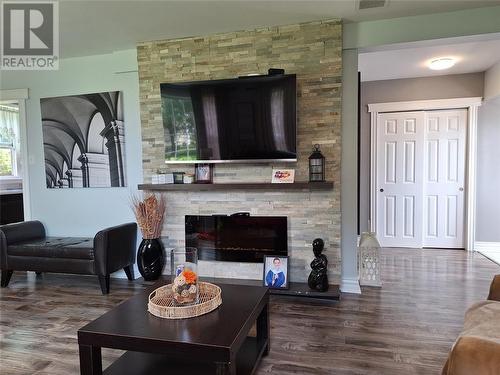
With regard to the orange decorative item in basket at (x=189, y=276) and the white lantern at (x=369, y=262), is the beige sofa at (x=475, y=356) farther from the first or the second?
the white lantern at (x=369, y=262)

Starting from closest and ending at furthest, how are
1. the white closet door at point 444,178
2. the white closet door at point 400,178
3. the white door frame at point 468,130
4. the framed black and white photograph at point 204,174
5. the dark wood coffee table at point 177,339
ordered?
the dark wood coffee table at point 177,339 < the framed black and white photograph at point 204,174 < the white door frame at point 468,130 < the white closet door at point 444,178 < the white closet door at point 400,178

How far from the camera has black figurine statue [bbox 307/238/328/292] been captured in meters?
3.01

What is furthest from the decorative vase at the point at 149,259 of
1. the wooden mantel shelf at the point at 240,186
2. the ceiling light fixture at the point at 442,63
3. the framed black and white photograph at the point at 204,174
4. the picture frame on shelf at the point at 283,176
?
the ceiling light fixture at the point at 442,63

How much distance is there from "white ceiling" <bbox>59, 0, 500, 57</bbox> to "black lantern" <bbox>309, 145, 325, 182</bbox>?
1.23 m

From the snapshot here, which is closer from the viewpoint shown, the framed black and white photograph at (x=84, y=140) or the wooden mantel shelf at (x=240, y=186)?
the wooden mantel shelf at (x=240, y=186)

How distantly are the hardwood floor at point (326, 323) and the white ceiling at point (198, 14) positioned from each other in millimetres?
2536

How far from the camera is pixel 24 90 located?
4.20 metres

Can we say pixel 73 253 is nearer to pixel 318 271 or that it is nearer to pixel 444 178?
pixel 318 271

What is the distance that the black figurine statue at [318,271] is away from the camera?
118 inches

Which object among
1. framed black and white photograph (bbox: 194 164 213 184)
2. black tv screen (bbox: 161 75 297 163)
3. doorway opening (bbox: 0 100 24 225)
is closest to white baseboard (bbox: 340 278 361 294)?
black tv screen (bbox: 161 75 297 163)

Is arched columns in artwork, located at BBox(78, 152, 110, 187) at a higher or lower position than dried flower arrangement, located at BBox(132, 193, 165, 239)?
higher

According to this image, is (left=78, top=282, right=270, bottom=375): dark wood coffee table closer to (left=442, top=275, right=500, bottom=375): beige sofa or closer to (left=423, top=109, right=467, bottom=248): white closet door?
(left=442, top=275, right=500, bottom=375): beige sofa

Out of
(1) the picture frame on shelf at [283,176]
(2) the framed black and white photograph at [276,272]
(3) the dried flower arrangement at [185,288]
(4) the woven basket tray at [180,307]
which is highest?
(1) the picture frame on shelf at [283,176]

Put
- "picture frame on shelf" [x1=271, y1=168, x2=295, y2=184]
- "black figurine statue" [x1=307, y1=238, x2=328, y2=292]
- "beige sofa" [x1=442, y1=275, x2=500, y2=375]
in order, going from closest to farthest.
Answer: "beige sofa" [x1=442, y1=275, x2=500, y2=375]
"black figurine statue" [x1=307, y1=238, x2=328, y2=292]
"picture frame on shelf" [x1=271, y1=168, x2=295, y2=184]
